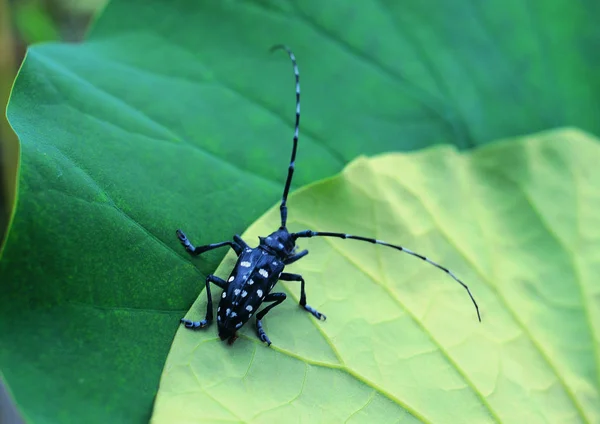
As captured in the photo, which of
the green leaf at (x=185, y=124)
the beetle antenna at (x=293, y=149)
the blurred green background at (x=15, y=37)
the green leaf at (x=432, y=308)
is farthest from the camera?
the blurred green background at (x=15, y=37)

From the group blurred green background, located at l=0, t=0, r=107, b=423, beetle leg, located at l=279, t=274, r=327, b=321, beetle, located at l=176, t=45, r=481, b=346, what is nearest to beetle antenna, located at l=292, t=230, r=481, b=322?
beetle, located at l=176, t=45, r=481, b=346

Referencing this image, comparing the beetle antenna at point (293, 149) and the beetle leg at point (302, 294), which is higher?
the beetle antenna at point (293, 149)

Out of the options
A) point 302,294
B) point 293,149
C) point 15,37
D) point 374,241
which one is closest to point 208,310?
point 302,294

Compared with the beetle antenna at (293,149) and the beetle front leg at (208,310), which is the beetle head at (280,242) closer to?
the beetle antenna at (293,149)

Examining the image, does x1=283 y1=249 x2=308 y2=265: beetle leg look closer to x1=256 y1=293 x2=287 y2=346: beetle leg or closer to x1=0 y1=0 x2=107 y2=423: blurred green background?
x1=256 y1=293 x2=287 y2=346: beetle leg

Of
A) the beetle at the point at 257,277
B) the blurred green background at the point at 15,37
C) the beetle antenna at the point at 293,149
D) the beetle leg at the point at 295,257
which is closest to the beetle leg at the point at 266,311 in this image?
the beetle at the point at 257,277

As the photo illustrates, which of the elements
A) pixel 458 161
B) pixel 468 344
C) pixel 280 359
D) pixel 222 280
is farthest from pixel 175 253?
pixel 458 161

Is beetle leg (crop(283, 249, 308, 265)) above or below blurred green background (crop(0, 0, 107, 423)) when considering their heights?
above

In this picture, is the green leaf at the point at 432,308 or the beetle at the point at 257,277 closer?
the green leaf at the point at 432,308

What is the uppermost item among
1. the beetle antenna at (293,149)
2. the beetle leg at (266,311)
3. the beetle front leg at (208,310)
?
the beetle antenna at (293,149)
